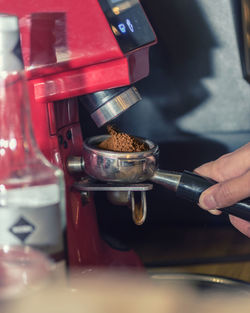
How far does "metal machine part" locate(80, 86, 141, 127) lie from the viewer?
527 mm

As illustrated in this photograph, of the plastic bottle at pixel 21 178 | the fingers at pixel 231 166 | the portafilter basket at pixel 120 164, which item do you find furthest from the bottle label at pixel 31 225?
the fingers at pixel 231 166

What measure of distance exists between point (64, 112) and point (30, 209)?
0.73 feet

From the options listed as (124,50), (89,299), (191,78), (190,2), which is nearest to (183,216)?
(191,78)

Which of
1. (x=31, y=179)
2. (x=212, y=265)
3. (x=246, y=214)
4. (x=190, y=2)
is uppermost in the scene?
(x=190, y=2)

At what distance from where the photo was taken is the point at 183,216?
0.90 meters

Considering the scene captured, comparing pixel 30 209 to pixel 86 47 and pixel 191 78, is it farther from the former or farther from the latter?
pixel 191 78

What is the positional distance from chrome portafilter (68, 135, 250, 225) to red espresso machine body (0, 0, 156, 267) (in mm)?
40

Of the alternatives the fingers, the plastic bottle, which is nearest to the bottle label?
the plastic bottle

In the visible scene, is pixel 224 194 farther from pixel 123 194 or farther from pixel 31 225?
pixel 31 225

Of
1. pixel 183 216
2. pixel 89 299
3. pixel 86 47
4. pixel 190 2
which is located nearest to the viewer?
pixel 89 299

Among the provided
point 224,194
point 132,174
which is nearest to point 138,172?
point 132,174

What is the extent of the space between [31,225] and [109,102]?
7.7 inches

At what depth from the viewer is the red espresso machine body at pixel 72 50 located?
1.58ft

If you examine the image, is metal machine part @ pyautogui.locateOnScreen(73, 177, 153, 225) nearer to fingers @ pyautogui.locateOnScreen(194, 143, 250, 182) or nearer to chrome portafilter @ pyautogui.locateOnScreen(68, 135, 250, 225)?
chrome portafilter @ pyautogui.locateOnScreen(68, 135, 250, 225)
